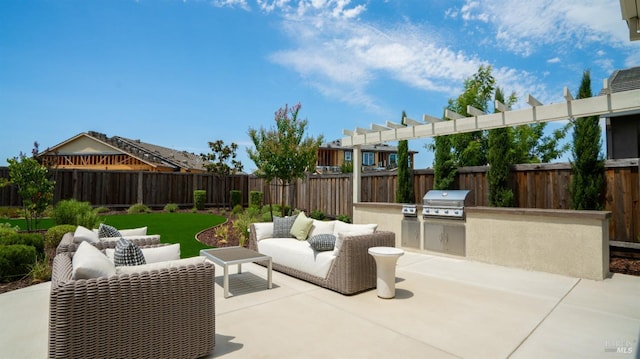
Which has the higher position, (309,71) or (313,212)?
(309,71)

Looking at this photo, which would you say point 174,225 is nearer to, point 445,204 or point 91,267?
point 445,204

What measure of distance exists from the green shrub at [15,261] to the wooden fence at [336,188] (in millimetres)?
5940

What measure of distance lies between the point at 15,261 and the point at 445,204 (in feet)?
23.8

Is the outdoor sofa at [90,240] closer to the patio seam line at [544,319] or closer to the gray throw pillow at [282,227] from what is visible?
the gray throw pillow at [282,227]

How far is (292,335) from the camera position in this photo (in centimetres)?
294

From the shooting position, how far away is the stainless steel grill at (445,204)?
6.41 meters

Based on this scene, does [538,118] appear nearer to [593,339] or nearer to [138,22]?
[593,339]

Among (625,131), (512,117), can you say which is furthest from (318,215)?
(625,131)

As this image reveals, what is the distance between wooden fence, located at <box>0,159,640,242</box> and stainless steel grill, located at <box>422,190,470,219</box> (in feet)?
4.56

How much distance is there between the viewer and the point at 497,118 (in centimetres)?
622

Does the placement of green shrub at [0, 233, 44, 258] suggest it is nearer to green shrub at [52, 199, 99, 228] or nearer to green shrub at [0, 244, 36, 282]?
green shrub at [0, 244, 36, 282]

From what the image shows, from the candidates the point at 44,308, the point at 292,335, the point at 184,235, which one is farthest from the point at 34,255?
Result: the point at 292,335

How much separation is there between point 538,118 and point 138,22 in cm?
891

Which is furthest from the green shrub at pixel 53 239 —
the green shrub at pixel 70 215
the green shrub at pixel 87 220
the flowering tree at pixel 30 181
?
the flowering tree at pixel 30 181
